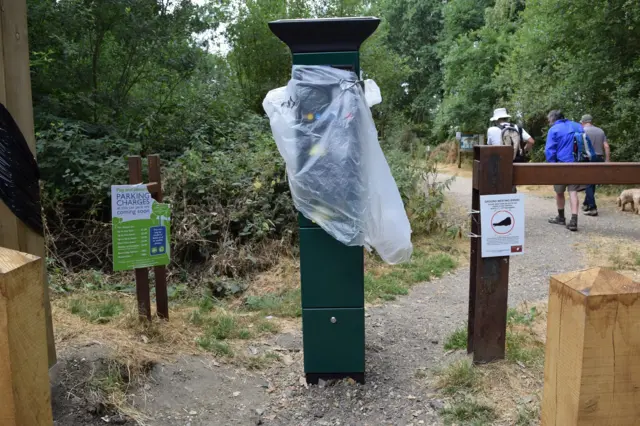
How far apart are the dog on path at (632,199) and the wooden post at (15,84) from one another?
9.75 m

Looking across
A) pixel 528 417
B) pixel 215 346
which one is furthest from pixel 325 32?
pixel 528 417

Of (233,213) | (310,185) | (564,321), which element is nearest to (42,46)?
(233,213)

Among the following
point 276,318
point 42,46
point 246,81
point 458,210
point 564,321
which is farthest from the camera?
point 246,81

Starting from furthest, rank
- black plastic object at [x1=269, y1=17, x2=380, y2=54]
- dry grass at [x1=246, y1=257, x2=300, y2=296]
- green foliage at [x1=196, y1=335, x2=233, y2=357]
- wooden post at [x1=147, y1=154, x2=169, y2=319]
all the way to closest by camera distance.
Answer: dry grass at [x1=246, y1=257, x2=300, y2=296] → wooden post at [x1=147, y1=154, x2=169, y2=319] → green foliage at [x1=196, y1=335, x2=233, y2=357] → black plastic object at [x1=269, y1=17, x2=380, y2=54]

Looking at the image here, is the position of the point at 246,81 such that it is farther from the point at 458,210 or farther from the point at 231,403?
the point at 231,403

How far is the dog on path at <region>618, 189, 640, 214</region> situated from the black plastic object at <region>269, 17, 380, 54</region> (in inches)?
325

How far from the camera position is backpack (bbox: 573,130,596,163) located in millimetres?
8180

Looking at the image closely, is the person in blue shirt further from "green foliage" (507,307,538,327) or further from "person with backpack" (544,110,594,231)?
"green foliage" (507,307,538,327)

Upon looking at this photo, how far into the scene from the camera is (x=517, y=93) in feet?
56.1

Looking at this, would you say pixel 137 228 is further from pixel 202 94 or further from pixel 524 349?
pixel 202 94

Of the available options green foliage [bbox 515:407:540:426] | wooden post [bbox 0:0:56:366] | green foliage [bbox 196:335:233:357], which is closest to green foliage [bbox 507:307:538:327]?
green foliage [bbox 515:407:540:426]

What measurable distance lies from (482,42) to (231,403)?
2186cm

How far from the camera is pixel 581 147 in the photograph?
8.20 metres

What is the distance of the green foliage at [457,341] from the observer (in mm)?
4012
